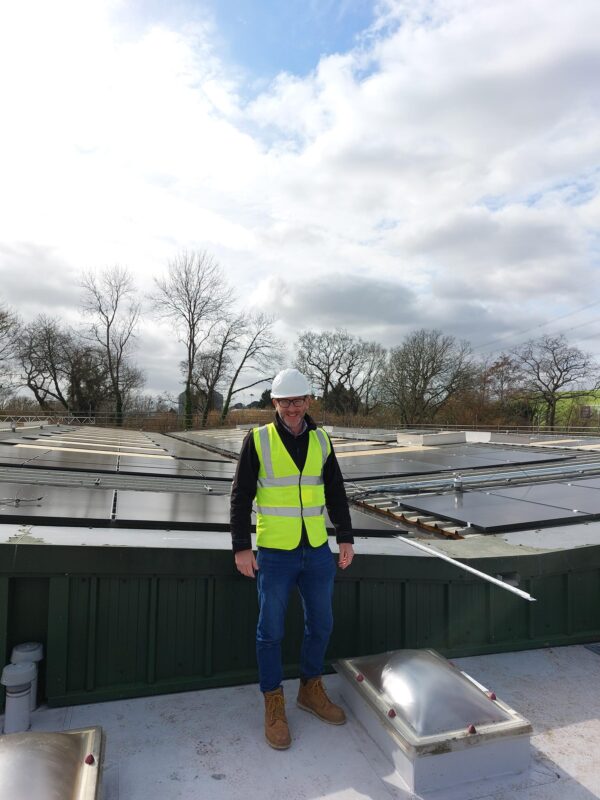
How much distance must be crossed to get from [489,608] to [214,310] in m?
36.2

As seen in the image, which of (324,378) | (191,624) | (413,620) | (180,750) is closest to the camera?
(180,750)

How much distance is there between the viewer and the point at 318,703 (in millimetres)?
3037

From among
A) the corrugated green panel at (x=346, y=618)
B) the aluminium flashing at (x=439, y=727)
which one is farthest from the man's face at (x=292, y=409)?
the aluminium flashing at (x=439, y=727)

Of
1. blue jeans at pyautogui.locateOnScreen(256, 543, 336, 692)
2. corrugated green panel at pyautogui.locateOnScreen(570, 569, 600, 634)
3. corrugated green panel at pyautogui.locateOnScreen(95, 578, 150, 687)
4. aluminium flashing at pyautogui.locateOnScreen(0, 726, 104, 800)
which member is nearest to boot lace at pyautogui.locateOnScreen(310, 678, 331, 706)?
blue jeans at pyautogui.locateOnScreen(256, 543, 336, 692)

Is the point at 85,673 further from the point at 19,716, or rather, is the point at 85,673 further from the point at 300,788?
the point at 300,788

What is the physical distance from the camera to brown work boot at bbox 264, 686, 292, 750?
2783mm

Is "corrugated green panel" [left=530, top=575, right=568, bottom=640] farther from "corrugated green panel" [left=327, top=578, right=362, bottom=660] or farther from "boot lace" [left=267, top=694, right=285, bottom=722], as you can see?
"boot lace" [left=267, top=694, right=285, bottom=722]

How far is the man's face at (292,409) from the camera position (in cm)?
300

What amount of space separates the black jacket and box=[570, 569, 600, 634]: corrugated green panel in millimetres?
2303

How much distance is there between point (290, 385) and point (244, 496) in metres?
0.70

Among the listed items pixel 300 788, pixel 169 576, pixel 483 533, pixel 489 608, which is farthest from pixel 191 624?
pixel 483 533

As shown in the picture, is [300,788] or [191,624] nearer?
[300,788]

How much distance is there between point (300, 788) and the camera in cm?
249

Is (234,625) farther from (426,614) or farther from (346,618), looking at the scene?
(426,614)
